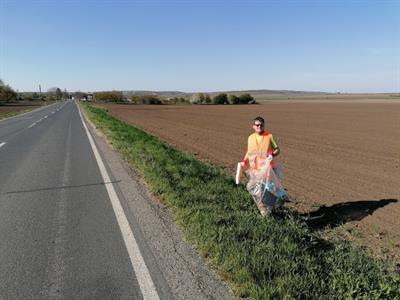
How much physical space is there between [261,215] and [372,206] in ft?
9.18

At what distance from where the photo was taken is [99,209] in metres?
6.18

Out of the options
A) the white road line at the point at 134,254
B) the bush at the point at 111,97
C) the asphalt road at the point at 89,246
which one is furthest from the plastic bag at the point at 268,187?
the bush at the point at 111,97

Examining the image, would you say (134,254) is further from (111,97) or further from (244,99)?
(111,97)

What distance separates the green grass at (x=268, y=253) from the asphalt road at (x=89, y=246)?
244 millimetres

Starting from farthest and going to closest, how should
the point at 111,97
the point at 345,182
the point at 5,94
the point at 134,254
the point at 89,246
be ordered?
the point at 111,97 → the point at 5,94 → the point at 345,182 → the point at 89,246 → the point at 134,254

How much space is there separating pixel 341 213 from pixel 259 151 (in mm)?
2047

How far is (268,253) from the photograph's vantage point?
4164 mm

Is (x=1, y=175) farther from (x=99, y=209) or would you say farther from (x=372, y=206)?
(x=372, y=206)

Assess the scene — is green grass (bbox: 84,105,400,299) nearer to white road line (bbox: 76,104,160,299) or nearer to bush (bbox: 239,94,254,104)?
white road line (bbox: 76,104,160,299)

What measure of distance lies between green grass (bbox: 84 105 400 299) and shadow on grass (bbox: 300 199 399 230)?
39 cm

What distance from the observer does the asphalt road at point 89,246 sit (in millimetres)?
3627

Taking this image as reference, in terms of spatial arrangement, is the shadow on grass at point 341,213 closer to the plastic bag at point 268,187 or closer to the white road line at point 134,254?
the plastic bag at point 268,187

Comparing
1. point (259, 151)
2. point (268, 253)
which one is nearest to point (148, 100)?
point (259, 151)

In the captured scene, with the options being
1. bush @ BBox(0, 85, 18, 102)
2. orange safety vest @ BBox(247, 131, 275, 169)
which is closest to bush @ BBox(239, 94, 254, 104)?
bush @ BBox(0, 85, 18, 102)
